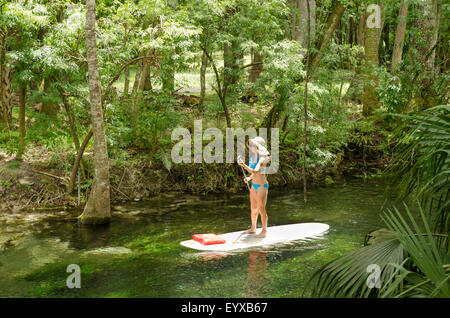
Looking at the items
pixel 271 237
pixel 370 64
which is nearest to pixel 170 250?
pixel 271 237

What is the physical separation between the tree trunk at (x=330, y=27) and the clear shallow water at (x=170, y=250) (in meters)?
4.85

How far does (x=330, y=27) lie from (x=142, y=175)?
7.77 m

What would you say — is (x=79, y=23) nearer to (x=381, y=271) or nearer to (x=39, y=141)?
(x=39, y=141)

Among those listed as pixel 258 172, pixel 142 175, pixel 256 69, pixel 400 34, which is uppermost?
pixel 400 34

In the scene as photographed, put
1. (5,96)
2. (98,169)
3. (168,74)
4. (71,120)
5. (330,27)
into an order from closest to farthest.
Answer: (98,169), (71,120), (168,74), (5,96), (330,27)

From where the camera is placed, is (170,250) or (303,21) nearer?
(170,250)

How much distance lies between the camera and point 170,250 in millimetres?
8523

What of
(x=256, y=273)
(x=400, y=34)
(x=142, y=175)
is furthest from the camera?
(x=400, y=34)

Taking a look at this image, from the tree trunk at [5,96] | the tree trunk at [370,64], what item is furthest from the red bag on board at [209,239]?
the tree trunk at [370,64]

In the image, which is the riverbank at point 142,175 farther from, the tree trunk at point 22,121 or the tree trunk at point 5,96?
the tree trunk at point 5,96

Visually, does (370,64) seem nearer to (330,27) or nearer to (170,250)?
(330,27)

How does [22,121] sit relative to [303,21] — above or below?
A: below

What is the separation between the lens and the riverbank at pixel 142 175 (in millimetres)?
11852
